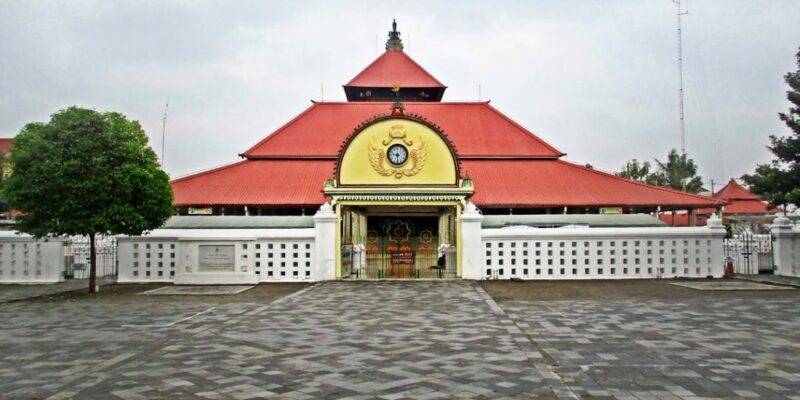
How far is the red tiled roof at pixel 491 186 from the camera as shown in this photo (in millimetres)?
26516

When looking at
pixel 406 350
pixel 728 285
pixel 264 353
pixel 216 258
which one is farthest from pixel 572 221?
pixel 264 353

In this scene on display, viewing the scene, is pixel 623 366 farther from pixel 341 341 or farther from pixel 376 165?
pixel 376 165

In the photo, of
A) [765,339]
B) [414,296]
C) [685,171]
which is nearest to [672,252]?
[414,296]

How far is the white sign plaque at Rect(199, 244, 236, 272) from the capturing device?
17641mm

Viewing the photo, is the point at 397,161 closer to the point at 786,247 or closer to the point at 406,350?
the point at 786,247

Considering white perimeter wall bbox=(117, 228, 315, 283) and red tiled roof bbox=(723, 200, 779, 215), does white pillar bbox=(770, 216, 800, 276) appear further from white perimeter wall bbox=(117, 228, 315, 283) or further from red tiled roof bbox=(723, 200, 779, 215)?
red tiled roof bbox=(723, 200, 779, 215)

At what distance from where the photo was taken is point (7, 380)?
21.0ft

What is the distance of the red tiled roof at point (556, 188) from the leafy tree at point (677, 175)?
25.1 meters

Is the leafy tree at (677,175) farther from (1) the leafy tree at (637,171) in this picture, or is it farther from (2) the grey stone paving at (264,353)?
(2) the grey stone paving at (264,353)

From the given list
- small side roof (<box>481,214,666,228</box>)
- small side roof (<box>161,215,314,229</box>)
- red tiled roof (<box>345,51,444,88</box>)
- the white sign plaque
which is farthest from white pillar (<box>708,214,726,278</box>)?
red tiled roof (<box>345,51,444,88</box>)

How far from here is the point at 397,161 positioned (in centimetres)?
1959

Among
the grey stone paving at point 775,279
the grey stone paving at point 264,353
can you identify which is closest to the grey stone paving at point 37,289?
the grey stone paving at point 264,353

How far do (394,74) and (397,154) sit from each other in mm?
17066

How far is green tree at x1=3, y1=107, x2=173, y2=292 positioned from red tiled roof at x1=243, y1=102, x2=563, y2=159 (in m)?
14.7
